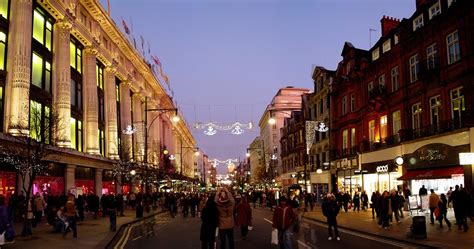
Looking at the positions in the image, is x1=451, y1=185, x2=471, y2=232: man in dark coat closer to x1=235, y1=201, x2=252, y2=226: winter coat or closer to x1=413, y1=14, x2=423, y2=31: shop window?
x1=235, y1=201, x2=252, y2=226: winter coat

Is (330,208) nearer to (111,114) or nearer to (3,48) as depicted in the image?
(3,48)

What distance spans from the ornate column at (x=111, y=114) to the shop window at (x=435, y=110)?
33.6 metres

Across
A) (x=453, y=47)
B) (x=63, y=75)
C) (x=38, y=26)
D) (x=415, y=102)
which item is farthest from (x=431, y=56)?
(x=38, y=26)

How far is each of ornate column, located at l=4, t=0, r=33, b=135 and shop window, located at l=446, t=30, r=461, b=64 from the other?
2574 cm

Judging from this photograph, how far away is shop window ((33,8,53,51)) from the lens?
3788cm

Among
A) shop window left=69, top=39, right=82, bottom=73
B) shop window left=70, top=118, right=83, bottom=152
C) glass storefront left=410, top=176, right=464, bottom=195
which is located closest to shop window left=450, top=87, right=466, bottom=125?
glass storefront left=410, top=176, right=464, bottom=195

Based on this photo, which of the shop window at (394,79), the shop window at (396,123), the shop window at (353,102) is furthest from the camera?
the shop window at (353,102)

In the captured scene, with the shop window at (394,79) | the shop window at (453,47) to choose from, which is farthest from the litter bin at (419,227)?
the shop window at (394,79)

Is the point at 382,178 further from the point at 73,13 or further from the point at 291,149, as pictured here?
the point at 291,149

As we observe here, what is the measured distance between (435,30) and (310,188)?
125 feet

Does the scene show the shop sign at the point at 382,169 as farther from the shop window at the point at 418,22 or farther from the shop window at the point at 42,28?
the shop window at the point at 42,28

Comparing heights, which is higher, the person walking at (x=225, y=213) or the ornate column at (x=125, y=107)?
the ornate column at (x=125, y=107)

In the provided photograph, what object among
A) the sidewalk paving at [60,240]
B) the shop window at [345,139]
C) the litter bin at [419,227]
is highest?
the shop window at [345,139]

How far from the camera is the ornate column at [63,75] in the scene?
132 ft
